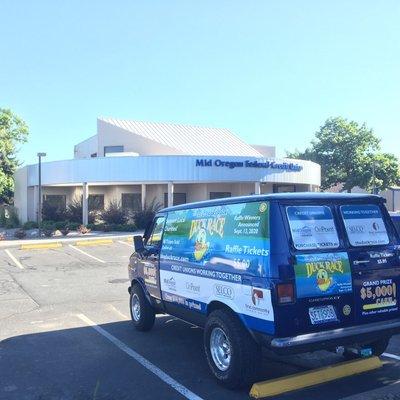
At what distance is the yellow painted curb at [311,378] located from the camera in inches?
192

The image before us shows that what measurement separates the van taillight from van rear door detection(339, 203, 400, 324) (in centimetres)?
82

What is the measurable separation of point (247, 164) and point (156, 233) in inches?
973

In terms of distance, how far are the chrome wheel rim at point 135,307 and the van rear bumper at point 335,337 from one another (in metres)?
3.56

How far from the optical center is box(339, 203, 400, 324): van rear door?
16.9 feet

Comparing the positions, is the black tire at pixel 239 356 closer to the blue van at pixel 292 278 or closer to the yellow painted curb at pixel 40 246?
the blue van at pixel 292 278

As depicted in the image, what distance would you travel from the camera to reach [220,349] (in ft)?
17.8

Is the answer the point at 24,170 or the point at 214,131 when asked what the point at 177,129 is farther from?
the point at 24,170

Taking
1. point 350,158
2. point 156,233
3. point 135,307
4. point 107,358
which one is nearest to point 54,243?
point 135,307

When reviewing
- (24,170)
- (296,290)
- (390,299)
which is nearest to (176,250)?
(296,290)

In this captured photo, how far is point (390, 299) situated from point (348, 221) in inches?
38.7

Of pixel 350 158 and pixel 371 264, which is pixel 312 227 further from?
pixel 350 158

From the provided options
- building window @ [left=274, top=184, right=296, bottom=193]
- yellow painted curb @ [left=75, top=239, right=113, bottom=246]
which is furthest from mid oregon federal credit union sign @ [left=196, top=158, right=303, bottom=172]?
yellow painted curb @ [left=75, top=239, right=113, bottom=246]

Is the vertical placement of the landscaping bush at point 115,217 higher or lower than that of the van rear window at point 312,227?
lower

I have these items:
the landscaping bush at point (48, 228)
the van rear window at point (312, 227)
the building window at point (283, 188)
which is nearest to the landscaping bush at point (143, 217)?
the landscaping bush at point (48, 228)
